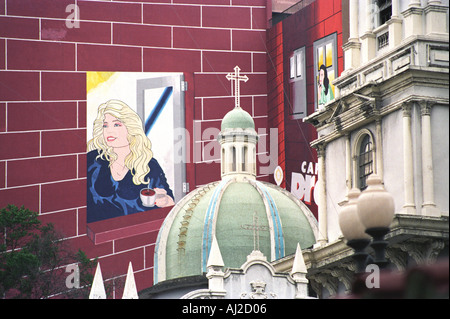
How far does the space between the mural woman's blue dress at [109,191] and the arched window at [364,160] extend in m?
24.9

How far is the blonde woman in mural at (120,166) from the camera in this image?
5472cm

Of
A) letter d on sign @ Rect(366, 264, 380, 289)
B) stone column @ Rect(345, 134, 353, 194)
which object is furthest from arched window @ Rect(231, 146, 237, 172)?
letter d on sign @ Rect(366, 264, 380, 289)

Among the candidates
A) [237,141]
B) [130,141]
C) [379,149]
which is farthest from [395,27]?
[237,141]

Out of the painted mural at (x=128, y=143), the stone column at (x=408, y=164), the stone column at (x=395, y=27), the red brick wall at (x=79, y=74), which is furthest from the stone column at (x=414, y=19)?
the painted mural at (x=128, y=143)

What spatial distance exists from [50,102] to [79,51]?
2890mm

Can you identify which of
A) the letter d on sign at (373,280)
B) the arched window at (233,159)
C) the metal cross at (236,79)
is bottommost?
the letter d on sign at (373,280)

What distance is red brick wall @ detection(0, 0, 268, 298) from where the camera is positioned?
53.9m

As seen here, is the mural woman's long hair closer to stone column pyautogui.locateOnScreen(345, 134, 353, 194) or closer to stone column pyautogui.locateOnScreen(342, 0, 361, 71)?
stone column pyautogui.locateOnScreen(342, 0, 361, 71)

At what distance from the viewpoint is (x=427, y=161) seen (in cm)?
2845

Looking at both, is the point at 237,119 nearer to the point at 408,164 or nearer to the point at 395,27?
the point at 395,27

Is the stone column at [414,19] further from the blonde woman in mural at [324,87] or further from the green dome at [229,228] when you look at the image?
the blonde woman in mural at [324,87]

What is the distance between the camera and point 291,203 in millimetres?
53375

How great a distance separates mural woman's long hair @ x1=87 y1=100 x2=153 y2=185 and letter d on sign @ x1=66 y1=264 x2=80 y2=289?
25.3ft

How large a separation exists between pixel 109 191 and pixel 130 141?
9.12 ft
